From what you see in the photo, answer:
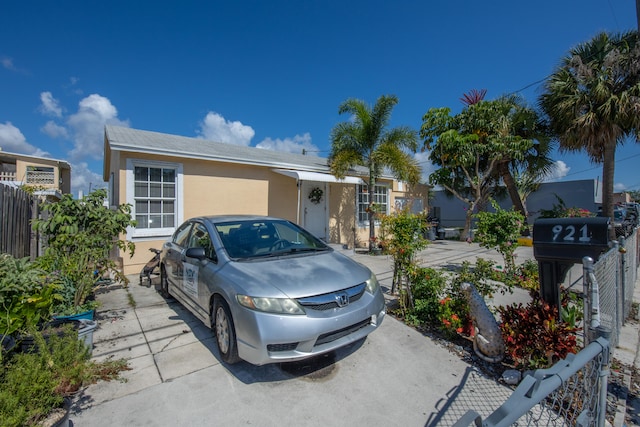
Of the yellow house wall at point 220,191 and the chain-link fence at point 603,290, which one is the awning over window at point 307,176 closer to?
the yellow house wall at point 220,191

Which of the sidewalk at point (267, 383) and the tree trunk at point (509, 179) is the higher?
the tree trunk at point (509, 179)

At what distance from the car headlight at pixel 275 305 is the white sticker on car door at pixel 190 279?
1.35m

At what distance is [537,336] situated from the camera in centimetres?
294

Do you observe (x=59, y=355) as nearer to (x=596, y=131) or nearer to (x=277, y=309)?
(x=277, y=309)

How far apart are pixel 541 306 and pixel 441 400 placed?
1.53 metres

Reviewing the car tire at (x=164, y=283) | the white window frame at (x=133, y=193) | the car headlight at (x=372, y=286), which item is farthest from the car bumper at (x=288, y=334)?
the white window frame at (x=133, y=193)

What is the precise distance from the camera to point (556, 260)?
327 cm

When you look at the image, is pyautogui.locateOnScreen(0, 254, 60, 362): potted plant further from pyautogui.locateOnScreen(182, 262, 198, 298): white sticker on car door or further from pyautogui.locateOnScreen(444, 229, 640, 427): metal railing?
pyautogui.locateOnScreen(444, 229, 640, 427): metal railing

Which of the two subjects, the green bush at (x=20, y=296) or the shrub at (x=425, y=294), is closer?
the green bush at (x=20, y=296)

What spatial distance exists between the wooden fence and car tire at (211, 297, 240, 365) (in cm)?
354

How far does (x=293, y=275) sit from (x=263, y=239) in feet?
3.69

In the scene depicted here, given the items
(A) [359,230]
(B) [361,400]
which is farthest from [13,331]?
(A) [359,230]

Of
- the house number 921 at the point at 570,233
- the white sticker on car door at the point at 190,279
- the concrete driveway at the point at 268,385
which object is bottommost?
the concrete driveway at the point at 268,385

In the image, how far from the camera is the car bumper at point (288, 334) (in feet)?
→ 8.41
